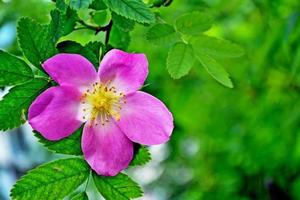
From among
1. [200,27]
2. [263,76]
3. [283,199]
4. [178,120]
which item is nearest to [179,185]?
[178,120]

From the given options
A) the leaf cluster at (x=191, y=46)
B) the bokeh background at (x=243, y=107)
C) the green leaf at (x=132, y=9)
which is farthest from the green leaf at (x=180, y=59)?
the bokeh background at (x=243, y=107)

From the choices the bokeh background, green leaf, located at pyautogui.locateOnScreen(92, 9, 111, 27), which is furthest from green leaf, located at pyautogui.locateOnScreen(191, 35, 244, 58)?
the bokeh background

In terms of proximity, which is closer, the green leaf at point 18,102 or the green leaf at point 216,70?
the green leaf at point 18,102

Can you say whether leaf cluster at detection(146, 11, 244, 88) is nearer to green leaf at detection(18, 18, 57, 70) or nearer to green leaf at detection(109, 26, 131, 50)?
green leaf at detection(109, 26, 131, 50)

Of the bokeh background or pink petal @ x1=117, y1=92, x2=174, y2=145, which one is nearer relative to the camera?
pink petal @ x1=117, y1=92, x2=174, y2=145

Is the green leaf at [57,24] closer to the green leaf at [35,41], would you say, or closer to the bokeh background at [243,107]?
the green leaf at [35,41]
